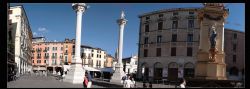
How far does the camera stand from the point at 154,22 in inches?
1895

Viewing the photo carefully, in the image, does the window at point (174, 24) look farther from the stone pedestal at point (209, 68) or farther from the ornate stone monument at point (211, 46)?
the stone pedestal at point (209, 68)

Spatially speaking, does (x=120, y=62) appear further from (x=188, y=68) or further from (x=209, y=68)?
(x=209, y=68)

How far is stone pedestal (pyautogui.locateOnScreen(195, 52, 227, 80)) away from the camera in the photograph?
20078 mm

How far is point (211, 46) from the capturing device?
65.3 ft

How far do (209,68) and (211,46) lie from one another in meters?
1.14

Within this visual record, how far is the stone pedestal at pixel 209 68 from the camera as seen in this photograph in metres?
20.1

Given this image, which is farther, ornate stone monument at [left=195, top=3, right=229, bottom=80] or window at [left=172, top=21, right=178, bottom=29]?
window at [left=172, top=21, right=178, bottom=29]

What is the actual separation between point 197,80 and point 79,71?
11.5 metres

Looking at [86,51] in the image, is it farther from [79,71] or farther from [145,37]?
[79,71]

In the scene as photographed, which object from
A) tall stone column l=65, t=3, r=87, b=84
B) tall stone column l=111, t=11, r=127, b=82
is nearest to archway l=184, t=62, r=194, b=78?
tall stone column l=111, t=11, r=127, b=82

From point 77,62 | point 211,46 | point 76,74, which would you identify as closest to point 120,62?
point 77,62

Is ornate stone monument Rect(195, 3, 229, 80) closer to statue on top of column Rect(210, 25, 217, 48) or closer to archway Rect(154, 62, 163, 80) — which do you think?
statue on top of column Rect(210, 25, 217, 48)

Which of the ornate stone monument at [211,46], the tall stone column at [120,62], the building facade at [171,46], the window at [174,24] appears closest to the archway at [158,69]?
the building facade at [171,46]
